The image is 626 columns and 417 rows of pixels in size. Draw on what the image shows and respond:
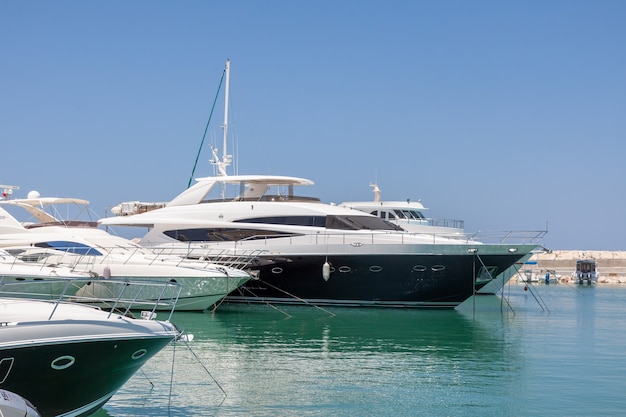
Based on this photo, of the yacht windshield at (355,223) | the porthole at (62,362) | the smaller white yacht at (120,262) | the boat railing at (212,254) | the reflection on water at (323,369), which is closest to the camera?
the porthole at (62,362)

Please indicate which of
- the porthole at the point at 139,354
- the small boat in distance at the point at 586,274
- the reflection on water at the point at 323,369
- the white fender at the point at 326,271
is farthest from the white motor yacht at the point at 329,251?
the small boat in distance at the point at 586,274

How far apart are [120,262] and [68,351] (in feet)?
51.3

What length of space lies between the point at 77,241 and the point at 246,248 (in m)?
5.77

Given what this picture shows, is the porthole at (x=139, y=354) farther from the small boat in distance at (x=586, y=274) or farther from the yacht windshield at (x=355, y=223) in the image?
the small boat in distance at (x=586, y=274)

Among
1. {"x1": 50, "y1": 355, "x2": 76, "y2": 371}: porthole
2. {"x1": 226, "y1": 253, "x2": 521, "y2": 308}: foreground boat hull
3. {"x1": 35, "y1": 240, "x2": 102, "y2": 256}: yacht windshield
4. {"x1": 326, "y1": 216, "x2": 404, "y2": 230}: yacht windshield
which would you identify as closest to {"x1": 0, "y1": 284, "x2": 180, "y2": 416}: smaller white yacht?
{"x1": 50, "y1": 355, "x2": 76, "y2": 371}: porthole

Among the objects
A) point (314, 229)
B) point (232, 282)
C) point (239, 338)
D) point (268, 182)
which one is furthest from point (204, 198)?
point (239, 338)

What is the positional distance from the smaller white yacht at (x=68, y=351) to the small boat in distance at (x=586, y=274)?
57.7 meters

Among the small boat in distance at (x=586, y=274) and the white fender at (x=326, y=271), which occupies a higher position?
the white fender at (x=326, y=271)

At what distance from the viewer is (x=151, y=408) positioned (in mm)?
11117

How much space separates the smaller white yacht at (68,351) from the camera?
8.44 metres

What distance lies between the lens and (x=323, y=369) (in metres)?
14.7

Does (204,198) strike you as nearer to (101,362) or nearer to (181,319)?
(181,319)

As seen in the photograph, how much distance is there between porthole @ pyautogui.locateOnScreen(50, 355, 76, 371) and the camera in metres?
8.79

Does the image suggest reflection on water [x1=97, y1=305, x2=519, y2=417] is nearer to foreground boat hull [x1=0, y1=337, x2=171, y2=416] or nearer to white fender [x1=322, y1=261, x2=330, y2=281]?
foreground boat hull [x1=0, y1=337, x2=171, y2=416]
